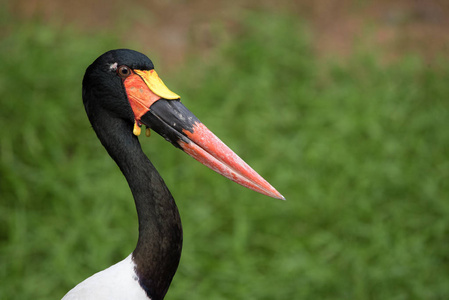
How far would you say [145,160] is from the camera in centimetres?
201

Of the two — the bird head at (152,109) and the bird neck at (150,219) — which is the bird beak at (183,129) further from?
the bird neck at (150,219)

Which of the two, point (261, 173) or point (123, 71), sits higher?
point (123, 71)

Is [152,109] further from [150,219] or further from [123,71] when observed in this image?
[150,219]

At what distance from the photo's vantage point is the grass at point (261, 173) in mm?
3252

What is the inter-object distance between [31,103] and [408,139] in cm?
269

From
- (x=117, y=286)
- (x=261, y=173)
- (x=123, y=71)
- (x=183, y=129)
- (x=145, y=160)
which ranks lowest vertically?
(x=261, y=173)

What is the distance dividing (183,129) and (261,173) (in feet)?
6.33

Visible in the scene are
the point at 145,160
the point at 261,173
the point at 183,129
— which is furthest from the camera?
the point at 261,173

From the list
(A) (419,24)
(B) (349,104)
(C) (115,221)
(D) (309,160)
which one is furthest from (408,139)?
(C) (115,221)

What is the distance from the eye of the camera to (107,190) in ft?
11.6

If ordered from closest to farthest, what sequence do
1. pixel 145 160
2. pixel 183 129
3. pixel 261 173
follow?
1. pixel 183 129
2. pixel 145 160
3. pixel 261 173

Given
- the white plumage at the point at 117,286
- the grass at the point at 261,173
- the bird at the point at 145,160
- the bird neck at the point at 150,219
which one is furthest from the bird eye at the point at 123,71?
the grass at the point at 261,173

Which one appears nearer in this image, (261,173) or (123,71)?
(123,71)

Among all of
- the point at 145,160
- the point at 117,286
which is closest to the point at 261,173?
the point at 145,160
